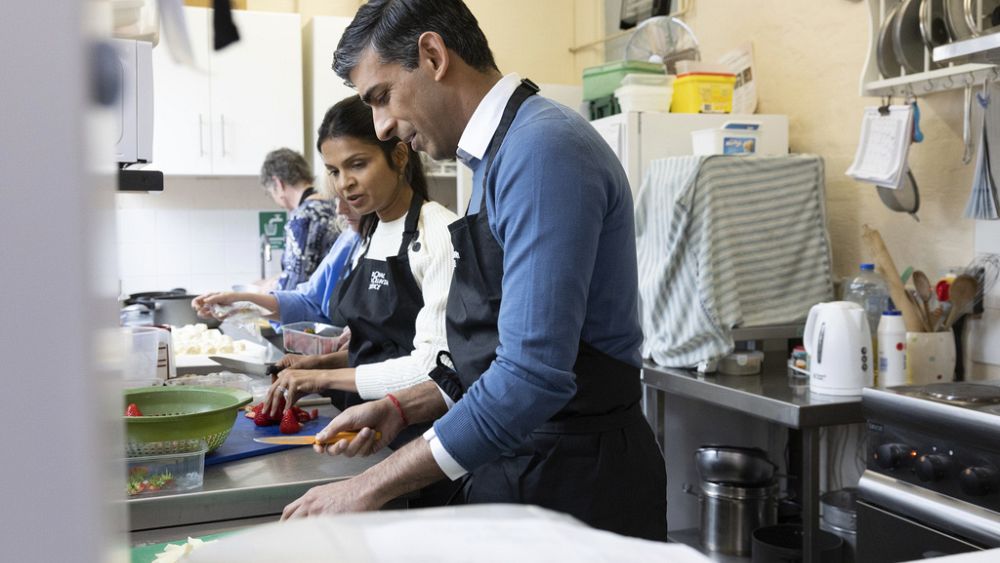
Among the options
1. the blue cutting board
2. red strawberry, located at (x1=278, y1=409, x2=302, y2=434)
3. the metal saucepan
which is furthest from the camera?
the metal saucepan

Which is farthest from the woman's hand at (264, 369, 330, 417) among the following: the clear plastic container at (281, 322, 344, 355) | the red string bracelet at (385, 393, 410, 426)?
the clear plastic container at (281, 322, 344, 355)

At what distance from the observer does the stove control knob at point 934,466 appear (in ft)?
6.86

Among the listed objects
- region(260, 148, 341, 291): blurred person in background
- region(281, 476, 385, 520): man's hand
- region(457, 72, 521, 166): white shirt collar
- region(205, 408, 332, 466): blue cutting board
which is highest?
region(457, 72, 521, 166): white shirt collar

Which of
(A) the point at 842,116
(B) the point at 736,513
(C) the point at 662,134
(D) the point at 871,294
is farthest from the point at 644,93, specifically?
(B) the point at 736,513

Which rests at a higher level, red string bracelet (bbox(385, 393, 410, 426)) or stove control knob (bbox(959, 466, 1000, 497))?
red string bracelet (bbox(385, 393, 410, 426))

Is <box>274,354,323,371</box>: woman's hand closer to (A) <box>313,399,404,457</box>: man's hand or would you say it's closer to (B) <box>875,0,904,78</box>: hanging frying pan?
(A) <box>313,399,404,457</box>: man's hand

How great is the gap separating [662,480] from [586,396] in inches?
9.6

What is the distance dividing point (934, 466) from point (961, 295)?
86 cm

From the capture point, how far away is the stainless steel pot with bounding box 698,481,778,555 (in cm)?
311

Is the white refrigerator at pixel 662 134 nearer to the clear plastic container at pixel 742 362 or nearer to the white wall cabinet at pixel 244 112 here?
the clear plastic container at pixel 742 362

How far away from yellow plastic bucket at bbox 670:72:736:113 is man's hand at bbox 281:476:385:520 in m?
2.59

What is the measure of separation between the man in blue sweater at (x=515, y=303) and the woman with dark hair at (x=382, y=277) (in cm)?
23

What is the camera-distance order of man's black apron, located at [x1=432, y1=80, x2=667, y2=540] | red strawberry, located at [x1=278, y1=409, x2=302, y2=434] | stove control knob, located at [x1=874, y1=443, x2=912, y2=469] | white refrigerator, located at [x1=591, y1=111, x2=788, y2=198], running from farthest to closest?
1. white refrigerator, located at [x1=591, y1=111, x2=788, y2=198]
2. stove control knob, located at [x1=874, y1=443, x2=912, y2=469]
3. red strawberry, located at [x1=278, y1=409, x2=302, y2=434]
4. man's black apron, located at [x1=432, y1=80, x2=667, y2=540]

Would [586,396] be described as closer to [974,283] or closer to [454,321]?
[454,321]
